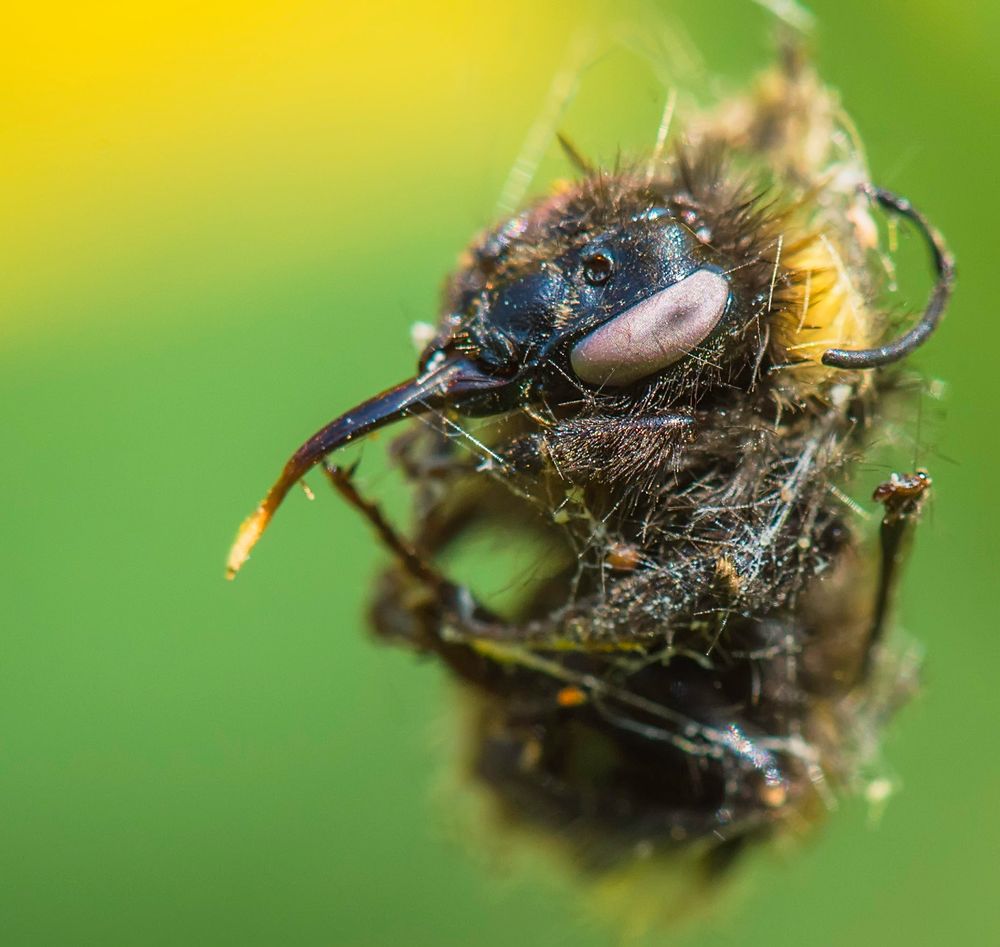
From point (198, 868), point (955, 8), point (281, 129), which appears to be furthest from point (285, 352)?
point (955, 8)

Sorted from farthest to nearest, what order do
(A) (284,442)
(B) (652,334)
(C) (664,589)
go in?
(A) (284,442), (C) (664,589), (B) (652,334)

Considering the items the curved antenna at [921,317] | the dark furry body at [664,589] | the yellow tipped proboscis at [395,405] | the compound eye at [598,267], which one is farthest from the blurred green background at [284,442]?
the compound eye at [598,267]

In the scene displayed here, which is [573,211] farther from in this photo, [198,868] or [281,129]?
[198,868]

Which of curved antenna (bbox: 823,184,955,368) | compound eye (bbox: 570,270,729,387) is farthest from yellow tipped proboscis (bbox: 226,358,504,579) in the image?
curved antenna (bbox: 823,184,955,368)

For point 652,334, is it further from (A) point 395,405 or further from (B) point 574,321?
(A) point 395,405

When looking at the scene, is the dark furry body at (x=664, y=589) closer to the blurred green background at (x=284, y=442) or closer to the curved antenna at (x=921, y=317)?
the curved antenna at (x=921, y=317)

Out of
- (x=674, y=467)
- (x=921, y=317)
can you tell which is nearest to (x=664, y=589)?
(x=674, y=467)

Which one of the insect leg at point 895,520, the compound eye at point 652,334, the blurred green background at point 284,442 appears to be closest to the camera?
the compound eye at point 652,334
